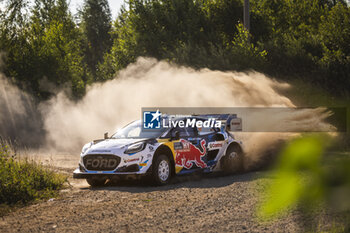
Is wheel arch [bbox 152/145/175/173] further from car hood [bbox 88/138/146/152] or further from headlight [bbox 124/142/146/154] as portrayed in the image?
car hood [bbox 88/138/146/152]

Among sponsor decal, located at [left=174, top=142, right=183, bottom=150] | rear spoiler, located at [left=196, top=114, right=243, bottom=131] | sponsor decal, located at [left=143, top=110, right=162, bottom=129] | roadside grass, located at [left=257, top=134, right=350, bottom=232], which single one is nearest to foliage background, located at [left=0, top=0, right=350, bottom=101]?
rear spoiler, located at [left=196, top=114, right=243, bottom=131]

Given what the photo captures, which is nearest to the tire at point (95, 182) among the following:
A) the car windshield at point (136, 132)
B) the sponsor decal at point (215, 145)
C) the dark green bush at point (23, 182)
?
the dark green bush at point (23, 182)

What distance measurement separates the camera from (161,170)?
10.2m

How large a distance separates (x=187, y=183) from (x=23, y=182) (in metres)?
3.57

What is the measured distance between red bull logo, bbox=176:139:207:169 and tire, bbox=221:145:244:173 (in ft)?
2.62

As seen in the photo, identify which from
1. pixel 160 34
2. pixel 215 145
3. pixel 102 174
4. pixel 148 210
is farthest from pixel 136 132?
pixel 160 34

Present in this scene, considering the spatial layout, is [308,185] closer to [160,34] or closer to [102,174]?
[102,174]

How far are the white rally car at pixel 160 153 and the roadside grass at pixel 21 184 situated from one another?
73cm

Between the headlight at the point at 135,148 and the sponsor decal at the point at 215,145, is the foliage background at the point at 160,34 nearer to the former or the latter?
the sponsor decal at the point at 215,145

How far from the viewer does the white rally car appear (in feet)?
32.7

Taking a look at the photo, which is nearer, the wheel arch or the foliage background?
the wheel arch

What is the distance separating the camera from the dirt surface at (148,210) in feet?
21.3

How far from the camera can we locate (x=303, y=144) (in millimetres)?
1235

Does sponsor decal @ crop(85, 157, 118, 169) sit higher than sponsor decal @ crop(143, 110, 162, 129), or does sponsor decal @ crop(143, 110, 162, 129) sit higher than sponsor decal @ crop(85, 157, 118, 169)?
sponsor decal @ crop(143, 110, 162, 129)
